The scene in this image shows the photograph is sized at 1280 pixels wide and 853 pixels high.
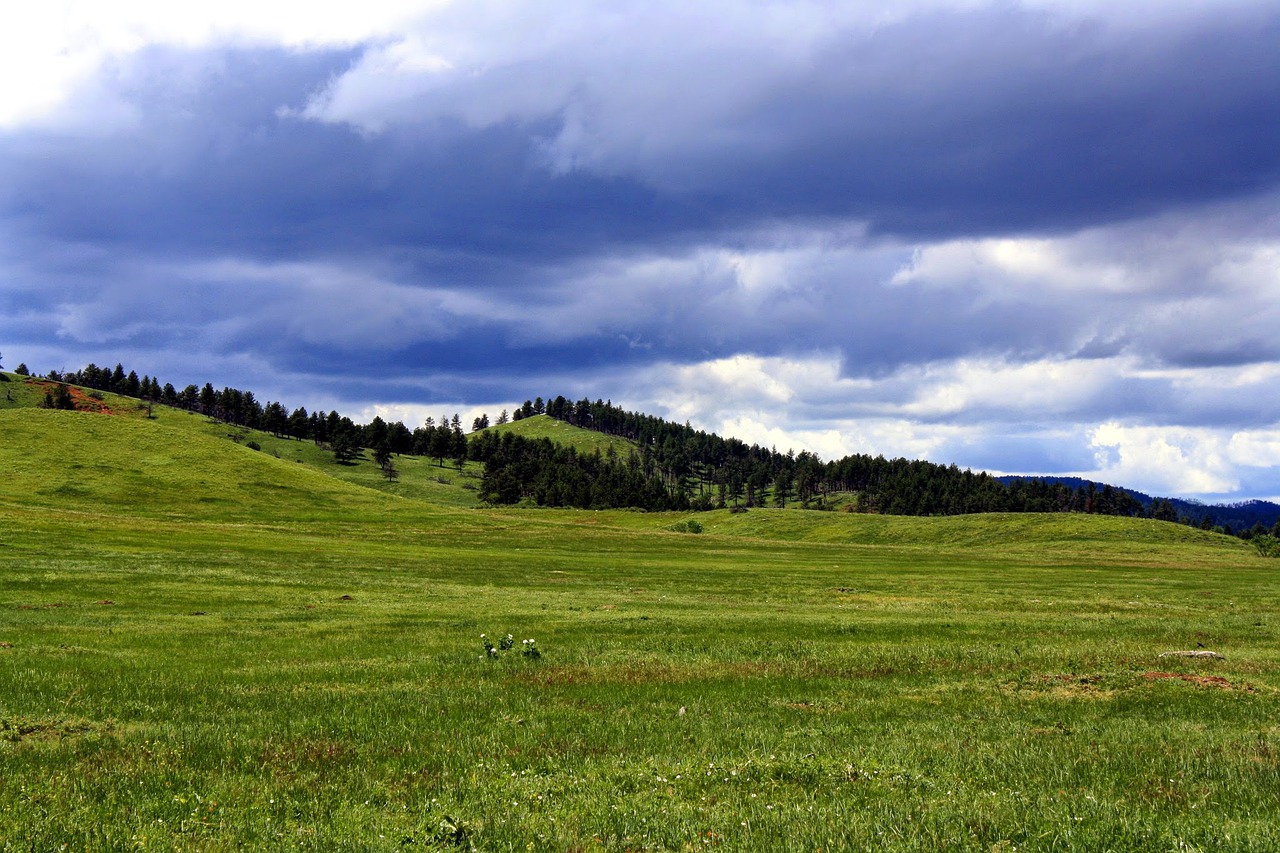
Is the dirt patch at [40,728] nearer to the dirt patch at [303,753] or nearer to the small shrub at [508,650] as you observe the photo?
the dirt patch at [303,753]

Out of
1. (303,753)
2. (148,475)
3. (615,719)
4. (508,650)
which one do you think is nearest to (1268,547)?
(508,650)

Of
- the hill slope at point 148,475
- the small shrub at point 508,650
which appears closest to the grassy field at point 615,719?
the small shrub at point 508,650

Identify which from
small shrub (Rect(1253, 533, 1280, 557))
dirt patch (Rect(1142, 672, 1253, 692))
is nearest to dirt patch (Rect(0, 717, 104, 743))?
dirt patch (Rect(1142, 672, 1253, 692))

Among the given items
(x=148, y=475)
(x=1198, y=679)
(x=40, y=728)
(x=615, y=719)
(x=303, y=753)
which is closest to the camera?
(x=303, y=753)

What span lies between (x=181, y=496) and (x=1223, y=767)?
548 ft

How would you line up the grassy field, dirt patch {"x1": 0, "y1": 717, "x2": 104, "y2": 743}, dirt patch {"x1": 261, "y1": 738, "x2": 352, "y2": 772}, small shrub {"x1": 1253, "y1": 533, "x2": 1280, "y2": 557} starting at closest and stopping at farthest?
the grassy field < dirt patch {"x1": 261, "y1": 738, "x2": 352, "y2": 772} < dirt patch {"x1": 0, "y1": 717, "x2": 104, "y2": 743} < small shrub {"x1": 1253, "y1": 533, "x2": 1280, "y2": 557}

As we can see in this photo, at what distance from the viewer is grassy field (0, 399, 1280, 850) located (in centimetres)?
930

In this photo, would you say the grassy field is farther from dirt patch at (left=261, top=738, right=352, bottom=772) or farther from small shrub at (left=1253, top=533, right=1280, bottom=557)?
small shrub at (left=1253, top=533, right=1280, bottom=557)

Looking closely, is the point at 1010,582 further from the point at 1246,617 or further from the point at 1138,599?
the point at 1246,617

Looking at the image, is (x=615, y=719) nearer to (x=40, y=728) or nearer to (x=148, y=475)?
(x=40, y=728)

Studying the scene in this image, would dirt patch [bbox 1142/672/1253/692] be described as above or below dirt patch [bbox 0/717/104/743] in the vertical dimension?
above

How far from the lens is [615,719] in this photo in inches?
607

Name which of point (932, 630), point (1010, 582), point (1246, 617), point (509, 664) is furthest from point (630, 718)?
point (1010, 582)

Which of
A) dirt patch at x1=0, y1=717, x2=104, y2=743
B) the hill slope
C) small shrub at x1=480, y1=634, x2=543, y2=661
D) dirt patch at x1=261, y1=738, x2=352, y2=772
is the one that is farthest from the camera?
the hill slope
